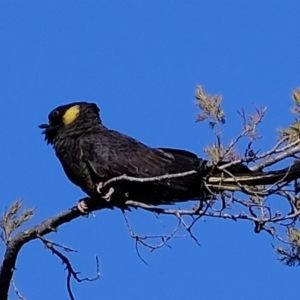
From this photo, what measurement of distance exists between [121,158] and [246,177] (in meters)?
1.21

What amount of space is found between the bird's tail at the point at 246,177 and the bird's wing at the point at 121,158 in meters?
0.86

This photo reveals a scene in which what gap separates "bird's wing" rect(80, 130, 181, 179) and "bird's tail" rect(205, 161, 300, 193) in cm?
86

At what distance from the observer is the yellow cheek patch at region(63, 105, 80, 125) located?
22.4 ft

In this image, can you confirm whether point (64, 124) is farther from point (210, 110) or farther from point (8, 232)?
point (210, 110)

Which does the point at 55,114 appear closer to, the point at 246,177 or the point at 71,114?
the point at 71,114

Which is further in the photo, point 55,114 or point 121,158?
point 55,114

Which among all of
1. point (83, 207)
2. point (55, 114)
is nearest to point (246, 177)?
point (83, 207)

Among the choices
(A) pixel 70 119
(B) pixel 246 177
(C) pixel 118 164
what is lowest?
(B) pixel 246 177

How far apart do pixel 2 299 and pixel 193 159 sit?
1471 mm

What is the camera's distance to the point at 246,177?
17.8 ft

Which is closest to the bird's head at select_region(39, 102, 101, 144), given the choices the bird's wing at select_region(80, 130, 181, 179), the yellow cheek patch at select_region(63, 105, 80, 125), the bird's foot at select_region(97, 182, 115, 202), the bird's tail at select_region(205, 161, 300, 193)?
the yellow cheek patch at select_region(63, 105, 80, 125)

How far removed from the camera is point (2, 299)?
593cm

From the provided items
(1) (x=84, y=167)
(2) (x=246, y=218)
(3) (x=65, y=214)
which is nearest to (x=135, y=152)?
(1) (x=84, y=167)

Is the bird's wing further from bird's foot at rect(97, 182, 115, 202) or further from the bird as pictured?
bird's foot at rect(97, 182, 115, 202)
